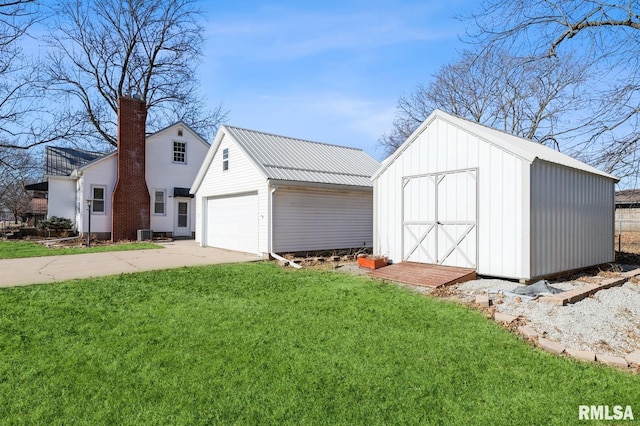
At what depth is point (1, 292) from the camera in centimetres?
723

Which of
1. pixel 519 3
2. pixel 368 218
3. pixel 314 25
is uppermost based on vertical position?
pixel 314 25

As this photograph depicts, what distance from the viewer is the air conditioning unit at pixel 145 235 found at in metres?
19.5

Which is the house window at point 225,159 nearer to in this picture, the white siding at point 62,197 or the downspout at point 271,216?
the downspout at point 271,216

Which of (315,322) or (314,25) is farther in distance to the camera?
(314,25)

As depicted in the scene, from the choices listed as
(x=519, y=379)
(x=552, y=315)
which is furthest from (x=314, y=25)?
(x=519, y=379)

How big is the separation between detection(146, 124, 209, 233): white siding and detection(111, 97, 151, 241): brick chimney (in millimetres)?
670

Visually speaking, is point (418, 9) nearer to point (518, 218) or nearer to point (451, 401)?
point (518, 218)

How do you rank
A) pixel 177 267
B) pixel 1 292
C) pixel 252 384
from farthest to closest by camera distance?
pixel 177 267, pixel 1 292, pixel 252 384

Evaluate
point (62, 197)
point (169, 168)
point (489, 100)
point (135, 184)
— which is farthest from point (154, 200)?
point (489, 100)

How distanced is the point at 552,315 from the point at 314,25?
25.5ft

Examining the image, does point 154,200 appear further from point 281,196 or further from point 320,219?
point 320,219

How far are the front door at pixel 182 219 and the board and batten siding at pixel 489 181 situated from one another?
15.4m

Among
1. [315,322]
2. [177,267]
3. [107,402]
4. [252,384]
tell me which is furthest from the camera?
[177,267]

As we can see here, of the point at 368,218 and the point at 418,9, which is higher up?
the point at 418,9
